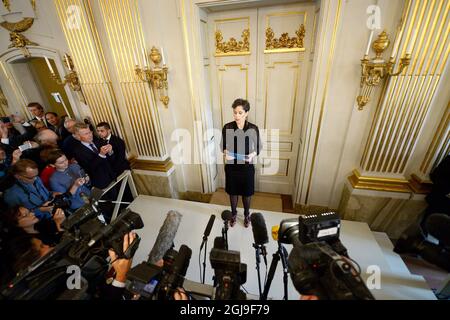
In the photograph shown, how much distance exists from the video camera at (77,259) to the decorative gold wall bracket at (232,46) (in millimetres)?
2351

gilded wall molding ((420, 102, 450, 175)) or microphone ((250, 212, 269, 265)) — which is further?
gilded wall molding ((420, 102, 450, 175))

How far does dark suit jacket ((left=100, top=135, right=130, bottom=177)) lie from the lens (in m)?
2.72

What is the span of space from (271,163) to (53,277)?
286cm

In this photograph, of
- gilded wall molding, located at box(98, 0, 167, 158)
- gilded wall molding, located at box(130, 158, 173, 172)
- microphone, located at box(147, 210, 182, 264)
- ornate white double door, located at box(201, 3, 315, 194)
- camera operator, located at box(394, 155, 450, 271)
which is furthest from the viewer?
gilded wall molding, located at box(130, 158, 173, 172)

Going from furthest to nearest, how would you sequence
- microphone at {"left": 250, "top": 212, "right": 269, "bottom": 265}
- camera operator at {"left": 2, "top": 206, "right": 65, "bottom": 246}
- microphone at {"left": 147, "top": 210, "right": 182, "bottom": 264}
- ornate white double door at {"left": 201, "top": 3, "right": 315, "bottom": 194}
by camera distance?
ornate white double door at {"left": 201, "top": 3, "right": 315, "bottom": 194}, camera operator at {"left": 2, "top": 206, "right": 65, "bottom": 246}, microphone at {"left": 147, "top": 210, "right": 182, "bottom": 264}, microphone at {"left": 250, "top": 212, "right": 269, "bottom": 265}

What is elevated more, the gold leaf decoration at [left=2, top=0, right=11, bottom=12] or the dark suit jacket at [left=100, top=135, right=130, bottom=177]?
the gold leaf decoration at [left=2, top=0, right=11, bottom=12]

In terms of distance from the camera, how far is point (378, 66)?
74.4 inches

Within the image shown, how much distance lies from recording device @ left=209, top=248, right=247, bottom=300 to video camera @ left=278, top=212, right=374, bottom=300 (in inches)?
9.7

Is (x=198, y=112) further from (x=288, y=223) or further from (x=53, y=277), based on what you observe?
(x=53, y=277)

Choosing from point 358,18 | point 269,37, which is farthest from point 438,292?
point 269,37

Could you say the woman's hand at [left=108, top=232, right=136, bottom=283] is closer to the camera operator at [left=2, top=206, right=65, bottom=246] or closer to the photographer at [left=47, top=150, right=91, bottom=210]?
the camera operator at [left=2, top=206, right=65, bottom=246]

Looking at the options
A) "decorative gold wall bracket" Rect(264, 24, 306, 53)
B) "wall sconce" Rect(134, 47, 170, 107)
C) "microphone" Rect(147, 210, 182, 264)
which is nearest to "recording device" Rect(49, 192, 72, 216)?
"microphone" Rect(147, 210, 182, 264)

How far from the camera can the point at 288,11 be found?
2318mm

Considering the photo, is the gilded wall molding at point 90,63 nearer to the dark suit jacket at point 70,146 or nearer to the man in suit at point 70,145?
the man in suit at point 70,145
